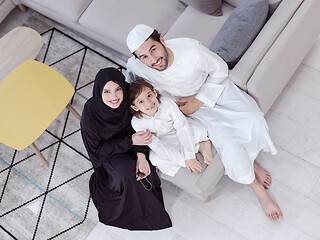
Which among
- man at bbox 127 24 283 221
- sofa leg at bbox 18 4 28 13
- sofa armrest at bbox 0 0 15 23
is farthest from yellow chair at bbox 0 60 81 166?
sofa leg at bbox 18 4 28 13

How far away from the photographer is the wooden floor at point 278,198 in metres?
2.81

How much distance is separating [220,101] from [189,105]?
0.17 meters

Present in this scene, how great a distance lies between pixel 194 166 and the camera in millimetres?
2582

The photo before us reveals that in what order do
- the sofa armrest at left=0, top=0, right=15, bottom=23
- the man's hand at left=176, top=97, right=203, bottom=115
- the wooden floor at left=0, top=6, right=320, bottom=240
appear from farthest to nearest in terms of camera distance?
1. the sofa armrest at left=0, top=0, right=15, bottom=23
2. the wooden floor at left=0, top=6, right=320, bottom=240
3. the man's hand at left=176, top=97, right=203, bottom=115

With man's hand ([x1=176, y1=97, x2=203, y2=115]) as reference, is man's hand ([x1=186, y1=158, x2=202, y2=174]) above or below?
below

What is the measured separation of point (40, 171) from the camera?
3.22 meters

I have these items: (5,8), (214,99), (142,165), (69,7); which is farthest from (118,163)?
(5,8)

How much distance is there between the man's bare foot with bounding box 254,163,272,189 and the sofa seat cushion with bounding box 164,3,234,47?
31.3 inches

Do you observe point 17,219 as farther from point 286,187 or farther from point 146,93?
point 286,187

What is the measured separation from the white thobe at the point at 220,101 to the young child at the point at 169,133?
8 centimetres

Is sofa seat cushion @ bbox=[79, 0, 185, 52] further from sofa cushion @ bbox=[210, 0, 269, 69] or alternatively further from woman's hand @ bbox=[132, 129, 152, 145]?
woman's hand @ bbox=[132, 129, 152, 145]

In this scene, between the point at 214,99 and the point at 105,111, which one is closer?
the point at 105,111

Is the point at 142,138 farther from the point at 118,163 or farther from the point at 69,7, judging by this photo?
the point at 69,7

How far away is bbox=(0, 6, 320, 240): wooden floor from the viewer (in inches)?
111
